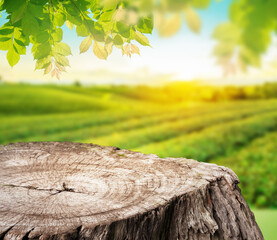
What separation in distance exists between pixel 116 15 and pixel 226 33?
0.93m

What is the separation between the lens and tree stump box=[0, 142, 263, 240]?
137cm

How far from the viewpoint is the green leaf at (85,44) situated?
1872 mm

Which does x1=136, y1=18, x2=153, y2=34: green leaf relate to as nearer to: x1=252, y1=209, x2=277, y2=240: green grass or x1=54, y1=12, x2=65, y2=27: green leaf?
x1=54, y1=12, x2=65, y2=27: green leaf

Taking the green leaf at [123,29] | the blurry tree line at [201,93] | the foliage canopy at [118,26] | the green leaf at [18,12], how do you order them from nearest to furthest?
the foliage canopy at [118,26], the green leaf at [18,12], the green leaf at [123,29], the blurry tree line at [201,93]

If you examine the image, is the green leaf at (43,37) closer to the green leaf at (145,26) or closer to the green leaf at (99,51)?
the green leaf at (99,51)

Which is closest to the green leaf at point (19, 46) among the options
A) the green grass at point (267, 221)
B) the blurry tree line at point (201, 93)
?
the green grass at point (267, 221)

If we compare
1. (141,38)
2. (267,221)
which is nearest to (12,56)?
(141,38)

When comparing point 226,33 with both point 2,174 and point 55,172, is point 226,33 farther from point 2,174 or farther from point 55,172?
point 2,174

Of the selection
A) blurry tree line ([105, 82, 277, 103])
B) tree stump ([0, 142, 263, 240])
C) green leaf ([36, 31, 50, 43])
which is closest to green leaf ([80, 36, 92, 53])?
green leaf ([36, 31, 50, 43])

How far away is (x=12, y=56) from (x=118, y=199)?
1266mm

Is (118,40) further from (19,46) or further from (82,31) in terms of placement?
(19,46)

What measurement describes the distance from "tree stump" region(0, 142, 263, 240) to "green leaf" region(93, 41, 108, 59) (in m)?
0.78

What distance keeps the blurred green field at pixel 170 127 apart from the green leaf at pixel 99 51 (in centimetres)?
380

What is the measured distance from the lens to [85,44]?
6.17 feet
